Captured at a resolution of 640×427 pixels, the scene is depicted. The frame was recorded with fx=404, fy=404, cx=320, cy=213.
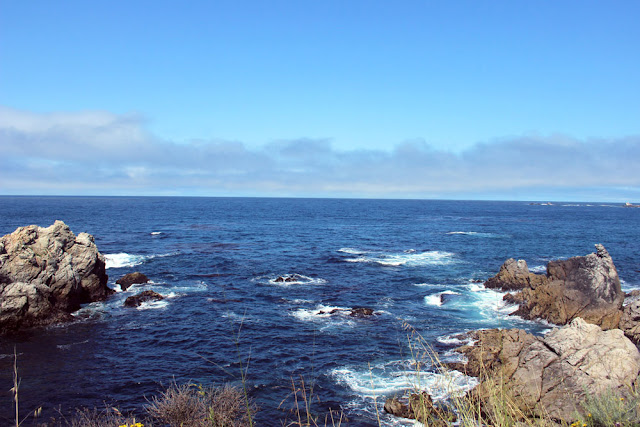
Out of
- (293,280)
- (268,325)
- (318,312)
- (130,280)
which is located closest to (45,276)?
(130,280)

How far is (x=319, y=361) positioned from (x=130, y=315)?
59.9 ft

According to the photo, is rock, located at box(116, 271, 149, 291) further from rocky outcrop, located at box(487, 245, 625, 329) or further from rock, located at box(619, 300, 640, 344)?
rock, located at box(619, 300, 640, 344)

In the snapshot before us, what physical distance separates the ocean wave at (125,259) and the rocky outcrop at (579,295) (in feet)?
151

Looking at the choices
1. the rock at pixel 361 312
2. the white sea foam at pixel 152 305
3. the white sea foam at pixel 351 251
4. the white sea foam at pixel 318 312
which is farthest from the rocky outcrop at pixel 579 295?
the white sea foam at pixel 152 305

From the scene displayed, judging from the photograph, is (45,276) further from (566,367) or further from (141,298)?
(566,367)

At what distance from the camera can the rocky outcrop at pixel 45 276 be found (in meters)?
30.4

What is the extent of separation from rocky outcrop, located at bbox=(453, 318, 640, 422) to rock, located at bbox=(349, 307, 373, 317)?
13375 mm

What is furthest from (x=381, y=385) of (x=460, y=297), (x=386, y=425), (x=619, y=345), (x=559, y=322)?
(x=460, y=297)

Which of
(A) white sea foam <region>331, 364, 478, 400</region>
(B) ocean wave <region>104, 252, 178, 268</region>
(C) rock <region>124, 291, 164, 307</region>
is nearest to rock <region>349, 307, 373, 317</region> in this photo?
(A) white sea foam <region>331, 364, 478, 400</region>

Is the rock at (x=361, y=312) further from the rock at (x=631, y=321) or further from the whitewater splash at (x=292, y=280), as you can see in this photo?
the rock at (x=631, y=321)

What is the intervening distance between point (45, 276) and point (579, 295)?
43.8 m

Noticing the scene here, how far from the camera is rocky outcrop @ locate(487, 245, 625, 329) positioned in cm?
3084

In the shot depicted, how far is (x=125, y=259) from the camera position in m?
56.7

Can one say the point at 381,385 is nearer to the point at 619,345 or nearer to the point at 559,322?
the point at 619,345
